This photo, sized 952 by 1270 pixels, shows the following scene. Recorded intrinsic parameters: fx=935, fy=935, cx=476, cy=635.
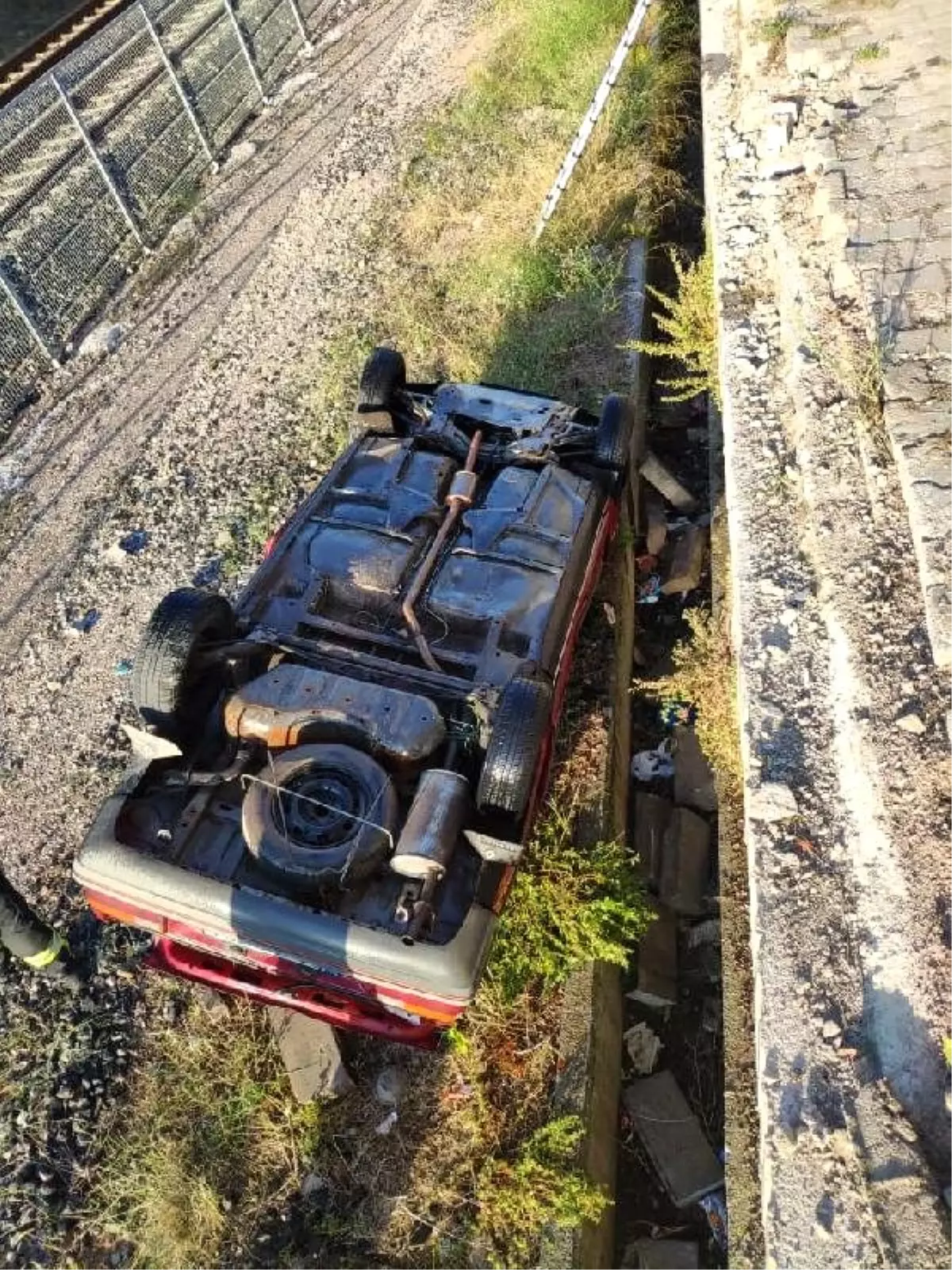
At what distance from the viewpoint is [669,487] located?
6.31 meters

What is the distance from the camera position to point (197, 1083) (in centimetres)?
429

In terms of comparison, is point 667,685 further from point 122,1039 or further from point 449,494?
point 122,1039

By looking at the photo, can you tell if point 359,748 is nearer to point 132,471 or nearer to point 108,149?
point 132,471

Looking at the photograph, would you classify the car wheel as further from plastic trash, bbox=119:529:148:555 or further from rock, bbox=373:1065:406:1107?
plastic trash, bbox=119:529:148:555

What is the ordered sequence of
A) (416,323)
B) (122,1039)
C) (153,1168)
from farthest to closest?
1. (416,323)
2. (122,1039)
3. (153,1168)

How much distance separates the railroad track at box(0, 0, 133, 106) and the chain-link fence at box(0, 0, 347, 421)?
1.69 meters

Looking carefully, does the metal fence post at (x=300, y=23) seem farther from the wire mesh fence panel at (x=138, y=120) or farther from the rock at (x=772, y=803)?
the rock at (x=772, y=803)

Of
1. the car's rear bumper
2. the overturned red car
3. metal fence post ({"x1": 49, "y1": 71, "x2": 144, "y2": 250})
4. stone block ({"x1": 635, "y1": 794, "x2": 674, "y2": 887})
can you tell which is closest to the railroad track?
metal fence post ({"x1": 49, "y1": 71, "x2": 144, "y2": 250})

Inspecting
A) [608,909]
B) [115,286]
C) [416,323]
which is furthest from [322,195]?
[608,909]

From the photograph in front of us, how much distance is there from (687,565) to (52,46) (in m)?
11.5

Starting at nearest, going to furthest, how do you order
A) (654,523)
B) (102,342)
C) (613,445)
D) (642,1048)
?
1. (642,1048)
2. (613,445)
3. (654,523)
4. (102,342)

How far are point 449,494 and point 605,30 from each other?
24.2 feet

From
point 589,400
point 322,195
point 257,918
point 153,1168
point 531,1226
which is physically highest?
point 322,195

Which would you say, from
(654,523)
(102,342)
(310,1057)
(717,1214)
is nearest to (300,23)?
(102,342)
